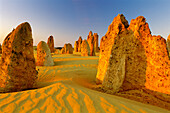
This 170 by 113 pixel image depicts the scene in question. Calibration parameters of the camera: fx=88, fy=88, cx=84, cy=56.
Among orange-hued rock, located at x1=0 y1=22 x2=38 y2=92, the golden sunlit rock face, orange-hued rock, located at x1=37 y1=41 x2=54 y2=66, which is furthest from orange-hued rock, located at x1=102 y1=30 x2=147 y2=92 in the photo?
orange-hued rock, located at x1=37 y1=41 x2=54 y2=66

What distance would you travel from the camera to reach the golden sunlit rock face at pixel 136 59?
253 centimetres

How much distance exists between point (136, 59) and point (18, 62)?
393 cm

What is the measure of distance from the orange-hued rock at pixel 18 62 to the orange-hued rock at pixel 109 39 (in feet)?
8.65

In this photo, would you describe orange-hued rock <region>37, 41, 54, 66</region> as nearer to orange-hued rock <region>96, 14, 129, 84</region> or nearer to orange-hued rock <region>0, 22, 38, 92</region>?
orange-hued rock <region>0, 22, 38, 92</region>

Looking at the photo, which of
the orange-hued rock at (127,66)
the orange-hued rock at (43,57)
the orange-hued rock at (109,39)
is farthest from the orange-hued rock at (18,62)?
the orange-hued rock at (43,57)

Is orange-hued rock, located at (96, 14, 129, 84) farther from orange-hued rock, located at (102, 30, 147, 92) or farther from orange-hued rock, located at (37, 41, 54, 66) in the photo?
orange-hued rock, located at (37, 41, 54, 66)

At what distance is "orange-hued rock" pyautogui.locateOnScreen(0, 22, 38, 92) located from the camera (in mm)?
2742

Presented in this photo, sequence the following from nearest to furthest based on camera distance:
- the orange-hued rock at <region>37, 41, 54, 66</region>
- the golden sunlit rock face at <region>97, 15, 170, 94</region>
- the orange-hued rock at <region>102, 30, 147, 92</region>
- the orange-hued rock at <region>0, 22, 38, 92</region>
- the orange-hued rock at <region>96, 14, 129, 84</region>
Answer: the golden sunlit rock face at <region>97, 15, 170, 94</region>, the orange-hued rock at <region>0, 22, 38, 92</region>, the orange-hued rock at <region>102, 30, 147, 92</region>, the orange-hued rock at <region>96, 14, 129, 84</region>, the orange-hued rock at <region>37, 41, 54, 66</region>

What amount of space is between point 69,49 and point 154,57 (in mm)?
18390

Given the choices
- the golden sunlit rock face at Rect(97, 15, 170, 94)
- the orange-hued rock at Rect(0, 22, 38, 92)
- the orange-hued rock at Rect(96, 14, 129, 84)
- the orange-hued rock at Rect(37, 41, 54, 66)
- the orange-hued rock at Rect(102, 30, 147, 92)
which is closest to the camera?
the golden sunlit rock face at Rect(97, 15, 170, 94)

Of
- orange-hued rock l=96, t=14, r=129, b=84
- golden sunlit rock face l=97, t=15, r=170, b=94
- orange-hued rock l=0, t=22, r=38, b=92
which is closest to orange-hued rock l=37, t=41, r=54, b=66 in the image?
orange-hued rock l=0, t=22, r=38, b=92

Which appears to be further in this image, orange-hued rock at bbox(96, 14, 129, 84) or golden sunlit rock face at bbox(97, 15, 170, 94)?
orange-hued rock at bbox(96, 14, 129, 84)

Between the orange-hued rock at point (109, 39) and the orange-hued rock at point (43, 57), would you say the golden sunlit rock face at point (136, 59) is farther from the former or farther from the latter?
the orange-hued rock at point (43, 57)

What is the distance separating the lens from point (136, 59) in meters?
2.97
